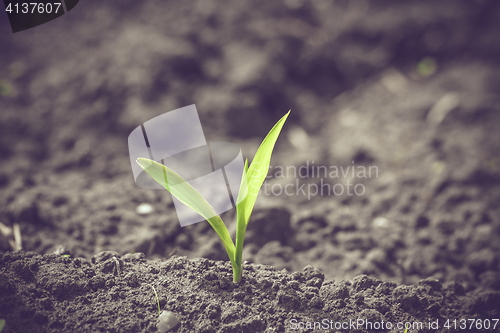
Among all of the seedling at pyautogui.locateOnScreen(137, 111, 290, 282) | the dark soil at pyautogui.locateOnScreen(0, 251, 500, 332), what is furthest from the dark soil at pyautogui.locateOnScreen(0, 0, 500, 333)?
the seedling at pyautogui.locateOnScreen(137, 111, 290, 282)

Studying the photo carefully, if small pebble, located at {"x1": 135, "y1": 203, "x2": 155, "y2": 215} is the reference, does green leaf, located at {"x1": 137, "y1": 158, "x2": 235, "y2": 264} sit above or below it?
above

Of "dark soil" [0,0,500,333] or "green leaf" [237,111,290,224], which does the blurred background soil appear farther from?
"green leaf" [237,111,290,224]

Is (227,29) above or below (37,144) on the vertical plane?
above

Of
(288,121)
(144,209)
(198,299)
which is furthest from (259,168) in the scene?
(288,121)

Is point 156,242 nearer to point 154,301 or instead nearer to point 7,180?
point 154,301

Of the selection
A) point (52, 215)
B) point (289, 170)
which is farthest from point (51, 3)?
point (289, 170)

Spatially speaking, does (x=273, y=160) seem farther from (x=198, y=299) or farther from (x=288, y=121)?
(x=198, y=299)

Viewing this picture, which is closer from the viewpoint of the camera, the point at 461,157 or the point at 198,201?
the point at 198,201
